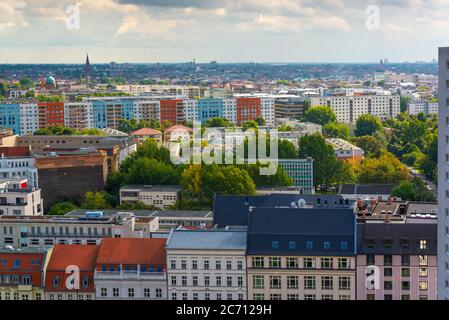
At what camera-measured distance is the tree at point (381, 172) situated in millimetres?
34188

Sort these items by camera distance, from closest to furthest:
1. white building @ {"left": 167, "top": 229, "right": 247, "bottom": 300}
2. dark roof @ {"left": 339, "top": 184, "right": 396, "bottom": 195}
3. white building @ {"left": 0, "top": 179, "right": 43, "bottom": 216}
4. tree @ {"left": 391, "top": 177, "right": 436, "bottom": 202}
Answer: white building @ {"left": 167, "top": 229, "right": 247, "bottom": 300}
white building @ {"left": 0, "top": 179, "right": 43, "bottom": 216}
tree @ {"left": 391, "top": 177, "right": 436, "bottom": 202}
dark roof @ {"left": 339, "top": 184, "right": 396, "bottom": 195}

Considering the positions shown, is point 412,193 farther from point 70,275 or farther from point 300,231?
point 70,275

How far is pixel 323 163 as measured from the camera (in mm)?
36812

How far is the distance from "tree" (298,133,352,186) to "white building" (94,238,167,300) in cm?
2246

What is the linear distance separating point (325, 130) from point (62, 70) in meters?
73.9

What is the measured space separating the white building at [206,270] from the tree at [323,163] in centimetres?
2246

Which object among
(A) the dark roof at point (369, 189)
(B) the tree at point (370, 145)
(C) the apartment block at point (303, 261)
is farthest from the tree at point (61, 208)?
(B) the tree at point (370, 145)

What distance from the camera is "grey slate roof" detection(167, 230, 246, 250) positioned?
14.0 metres

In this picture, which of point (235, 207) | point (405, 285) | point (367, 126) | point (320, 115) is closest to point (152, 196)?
point (235, 207)

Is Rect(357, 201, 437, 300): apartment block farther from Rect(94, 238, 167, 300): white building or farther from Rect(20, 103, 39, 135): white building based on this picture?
Rect(20, 103, 39, 135): white building

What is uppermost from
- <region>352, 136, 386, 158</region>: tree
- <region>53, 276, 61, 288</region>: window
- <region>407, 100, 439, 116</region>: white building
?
<region>53, 276, 61, 288</region>: window

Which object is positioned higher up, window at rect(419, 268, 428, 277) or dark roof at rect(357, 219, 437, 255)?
dark roof at rect(357, 219, 437, 255)

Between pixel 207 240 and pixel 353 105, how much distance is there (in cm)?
5804

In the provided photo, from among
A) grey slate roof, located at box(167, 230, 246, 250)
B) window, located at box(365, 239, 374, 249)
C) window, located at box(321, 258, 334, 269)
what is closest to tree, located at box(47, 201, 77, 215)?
grey slate roof, located at box(167, 230, 246, 250)
